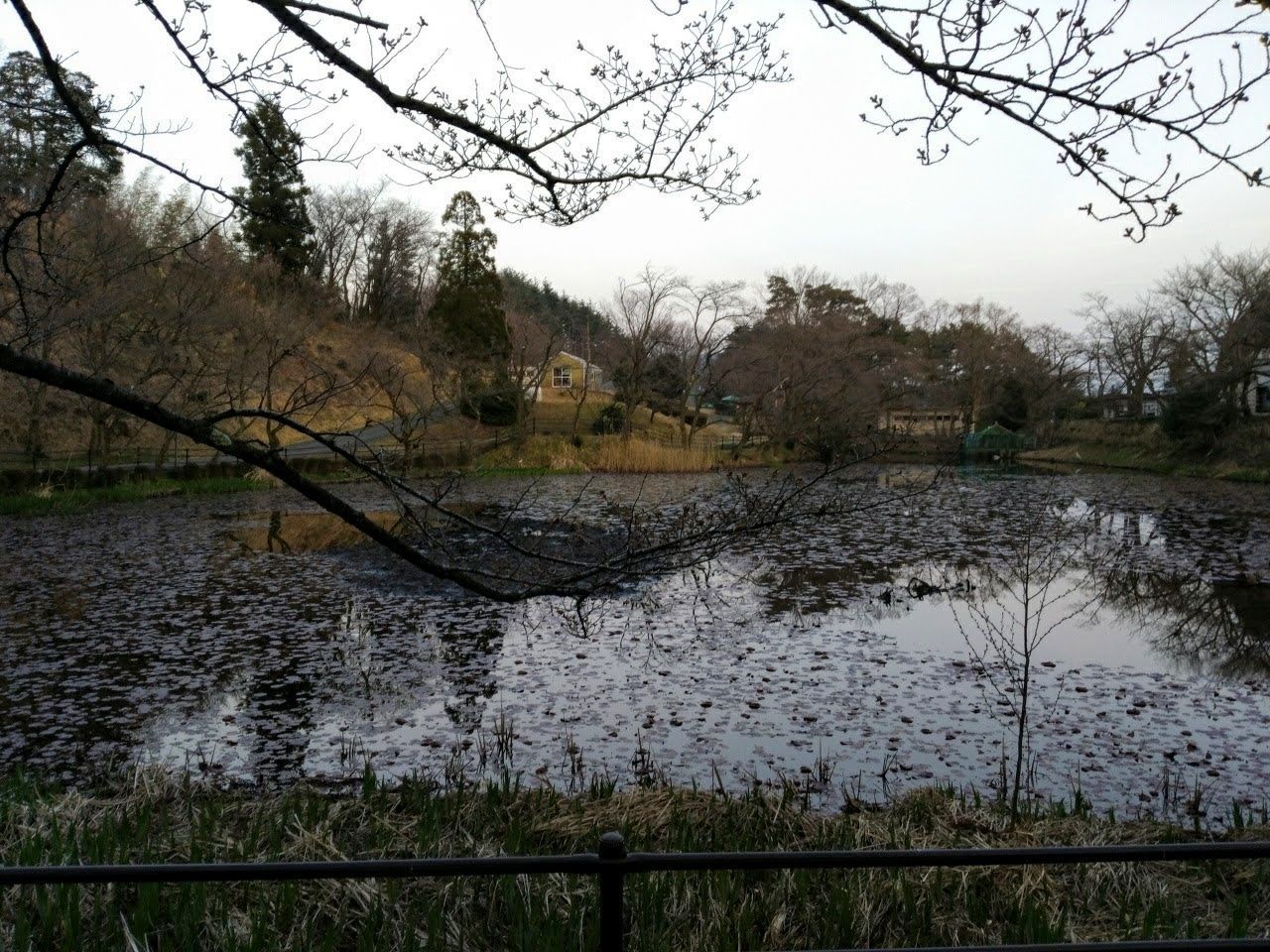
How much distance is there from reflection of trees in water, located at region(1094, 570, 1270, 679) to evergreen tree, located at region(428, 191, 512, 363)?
3231 cm

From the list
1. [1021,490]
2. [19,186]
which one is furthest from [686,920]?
[1021,490]

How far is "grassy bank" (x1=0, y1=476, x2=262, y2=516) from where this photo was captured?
66.0 ft

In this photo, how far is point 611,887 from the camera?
1.62 meters

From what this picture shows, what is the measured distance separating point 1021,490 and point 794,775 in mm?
23737

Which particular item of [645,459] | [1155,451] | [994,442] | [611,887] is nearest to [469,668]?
[611,887]

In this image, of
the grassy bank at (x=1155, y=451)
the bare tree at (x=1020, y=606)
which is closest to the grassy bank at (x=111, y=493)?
the bare tree at (x=1020, y=606)

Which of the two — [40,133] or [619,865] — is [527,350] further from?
[619,865]

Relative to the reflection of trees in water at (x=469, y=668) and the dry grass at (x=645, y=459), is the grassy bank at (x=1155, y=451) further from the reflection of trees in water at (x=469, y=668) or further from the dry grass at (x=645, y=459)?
the reflection of trees in water at (x=469, y=668)

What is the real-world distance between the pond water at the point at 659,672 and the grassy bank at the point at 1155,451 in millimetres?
18552

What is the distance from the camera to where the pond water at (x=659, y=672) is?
6801 millimetres

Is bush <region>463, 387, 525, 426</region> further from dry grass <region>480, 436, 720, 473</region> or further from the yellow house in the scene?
the yellow house

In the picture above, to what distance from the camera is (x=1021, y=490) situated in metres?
27.8

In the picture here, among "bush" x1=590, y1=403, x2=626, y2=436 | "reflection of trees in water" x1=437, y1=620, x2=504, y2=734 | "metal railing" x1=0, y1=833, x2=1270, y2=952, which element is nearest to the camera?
"metal railing" x1=0, y1=833, x2=1270, y2=952

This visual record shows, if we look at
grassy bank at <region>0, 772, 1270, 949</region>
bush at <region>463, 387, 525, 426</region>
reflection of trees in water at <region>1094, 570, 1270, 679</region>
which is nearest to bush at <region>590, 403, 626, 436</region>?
bush at <region>463, 387, 525, 426</region>
